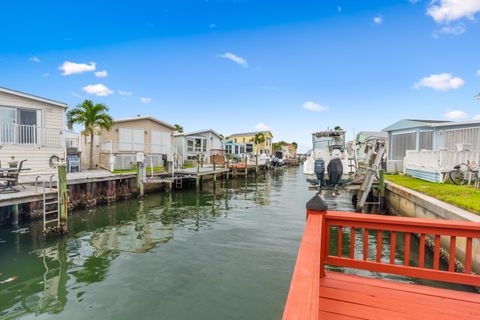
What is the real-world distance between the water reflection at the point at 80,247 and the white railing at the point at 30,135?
580cm

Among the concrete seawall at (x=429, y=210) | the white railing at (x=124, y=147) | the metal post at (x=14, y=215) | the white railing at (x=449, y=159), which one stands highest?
the white railing at (x=124, y=147)

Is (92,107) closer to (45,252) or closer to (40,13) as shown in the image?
(40,13)

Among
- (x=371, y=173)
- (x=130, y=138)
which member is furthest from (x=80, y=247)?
(x=130, y=138)

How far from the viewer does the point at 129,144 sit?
24.0 m

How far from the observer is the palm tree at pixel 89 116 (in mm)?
21047

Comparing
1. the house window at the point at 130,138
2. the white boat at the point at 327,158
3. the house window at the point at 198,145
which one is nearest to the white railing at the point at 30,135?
the house window at the point at 130,138

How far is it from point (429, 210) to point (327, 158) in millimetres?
9123

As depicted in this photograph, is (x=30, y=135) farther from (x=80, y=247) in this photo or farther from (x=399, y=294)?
(x=399, y=294)

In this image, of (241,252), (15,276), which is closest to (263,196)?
(241,252)

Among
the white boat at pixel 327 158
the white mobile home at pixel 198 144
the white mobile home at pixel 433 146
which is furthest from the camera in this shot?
the white mobile home at pixel 198 144

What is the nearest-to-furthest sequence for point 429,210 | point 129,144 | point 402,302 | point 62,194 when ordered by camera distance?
point 402,302 < point 429,210 < point 62,194 < point 129,144

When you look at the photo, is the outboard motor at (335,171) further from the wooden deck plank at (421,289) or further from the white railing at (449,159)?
the wooden deck plank at (421,289)

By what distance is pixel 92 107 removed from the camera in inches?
836

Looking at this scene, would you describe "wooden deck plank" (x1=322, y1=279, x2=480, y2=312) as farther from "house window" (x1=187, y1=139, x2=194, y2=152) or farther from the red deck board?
"house window" (x1=187, y1=139, x2=194, y2=152)
